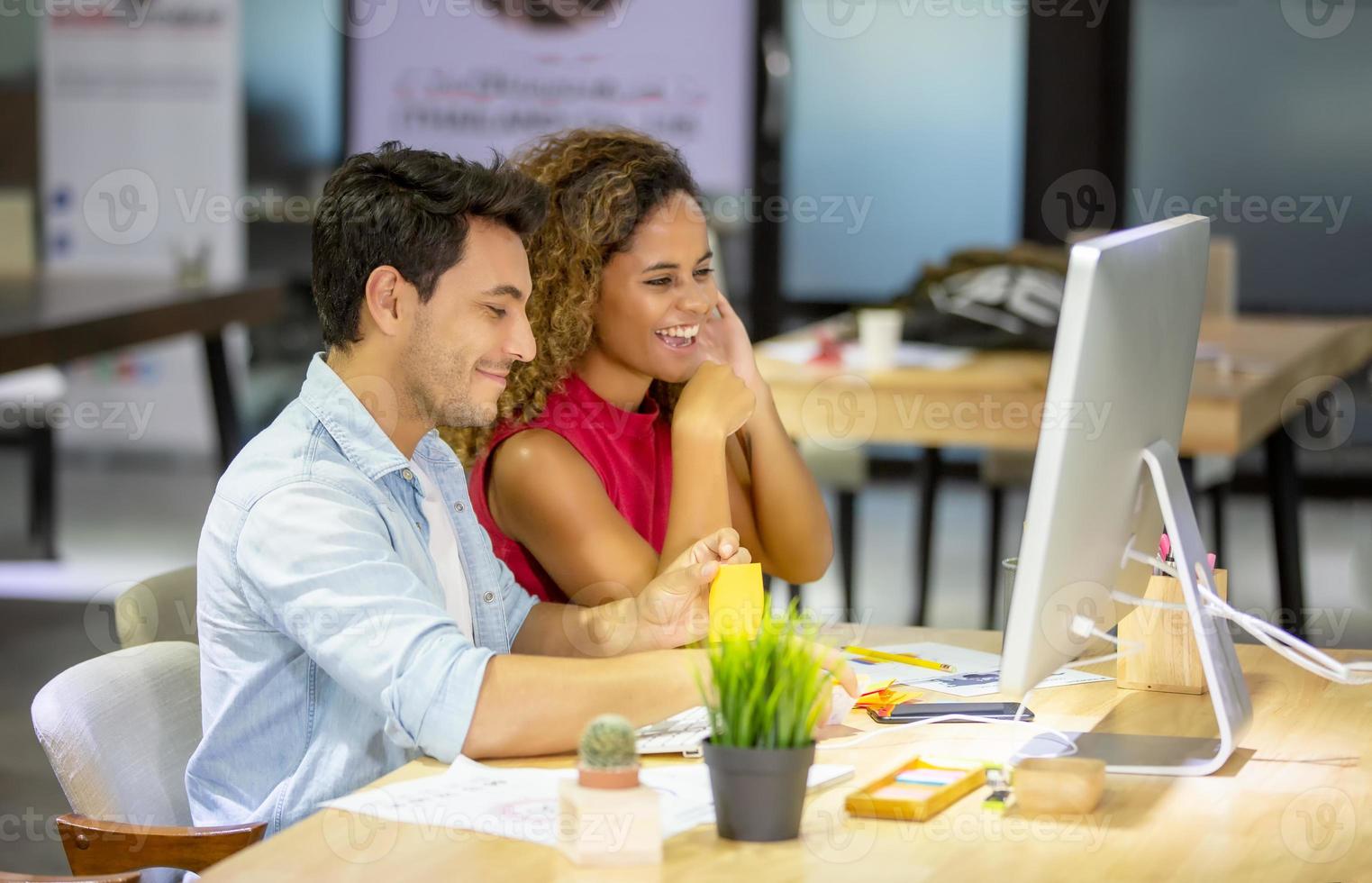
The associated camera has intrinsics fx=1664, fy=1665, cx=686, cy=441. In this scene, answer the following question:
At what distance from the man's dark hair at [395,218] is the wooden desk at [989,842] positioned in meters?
0.51

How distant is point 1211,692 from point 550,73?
5.77m

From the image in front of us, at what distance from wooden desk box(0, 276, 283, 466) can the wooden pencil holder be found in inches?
111

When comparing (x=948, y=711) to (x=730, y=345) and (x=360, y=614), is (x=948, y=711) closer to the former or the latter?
(x=360, y=614)

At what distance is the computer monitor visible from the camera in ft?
4.51

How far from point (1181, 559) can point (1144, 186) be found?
5239 millimetres

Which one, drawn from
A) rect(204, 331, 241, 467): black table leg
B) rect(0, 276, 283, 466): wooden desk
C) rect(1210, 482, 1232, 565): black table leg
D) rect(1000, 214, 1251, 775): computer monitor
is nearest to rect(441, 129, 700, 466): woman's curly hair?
rect(1000, 214, 1251, 775): computer monitor

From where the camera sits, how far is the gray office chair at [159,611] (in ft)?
6.17

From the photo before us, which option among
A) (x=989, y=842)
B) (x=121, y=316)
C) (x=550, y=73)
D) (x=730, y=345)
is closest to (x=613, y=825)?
(x=989, y=842)

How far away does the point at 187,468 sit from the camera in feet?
23.7

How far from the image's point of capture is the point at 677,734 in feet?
5.34

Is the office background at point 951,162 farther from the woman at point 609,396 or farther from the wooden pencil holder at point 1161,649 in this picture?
the wooden pencil holder at point 1161,649

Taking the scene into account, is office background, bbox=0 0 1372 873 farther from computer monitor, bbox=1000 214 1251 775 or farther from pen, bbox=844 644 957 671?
computer monitor, bbox=1000 214 1251 775

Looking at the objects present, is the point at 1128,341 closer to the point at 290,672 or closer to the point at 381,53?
the point at 290,672

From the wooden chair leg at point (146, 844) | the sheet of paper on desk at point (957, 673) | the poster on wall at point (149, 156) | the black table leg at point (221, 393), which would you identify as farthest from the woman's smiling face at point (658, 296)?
the poster on wall at point (149, 156)
